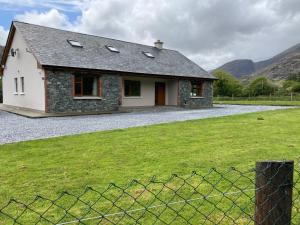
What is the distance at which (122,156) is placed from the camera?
697cm

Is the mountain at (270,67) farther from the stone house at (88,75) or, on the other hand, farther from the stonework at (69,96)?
the stonework at (69,96)

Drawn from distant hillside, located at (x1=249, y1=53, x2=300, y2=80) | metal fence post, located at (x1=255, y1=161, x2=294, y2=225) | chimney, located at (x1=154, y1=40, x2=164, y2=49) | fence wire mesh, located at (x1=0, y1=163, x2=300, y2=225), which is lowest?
fence wire mesh, located at (x1=0, y1=163, x2=300, y2=225)

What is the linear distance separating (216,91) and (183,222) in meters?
41.1

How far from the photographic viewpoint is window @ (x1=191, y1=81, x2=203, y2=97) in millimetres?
26178

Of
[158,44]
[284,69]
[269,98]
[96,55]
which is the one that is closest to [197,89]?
[158,44]

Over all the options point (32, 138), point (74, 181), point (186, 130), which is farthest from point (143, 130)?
point (74, 181)

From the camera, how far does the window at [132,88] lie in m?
22.7

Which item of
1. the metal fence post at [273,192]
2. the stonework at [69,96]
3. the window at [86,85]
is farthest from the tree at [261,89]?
the metal fence post at [273,192]

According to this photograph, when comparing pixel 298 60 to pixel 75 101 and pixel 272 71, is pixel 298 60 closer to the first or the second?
pixel 272 71

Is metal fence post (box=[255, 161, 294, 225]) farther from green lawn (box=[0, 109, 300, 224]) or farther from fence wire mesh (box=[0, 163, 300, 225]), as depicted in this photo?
green lawn (box=[0, 109, 300, 224])

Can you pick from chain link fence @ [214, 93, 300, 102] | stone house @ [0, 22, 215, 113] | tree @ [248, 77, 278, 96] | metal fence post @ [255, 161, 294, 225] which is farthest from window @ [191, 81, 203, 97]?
Result: metal fence post @ [255, 161, 294, 225]

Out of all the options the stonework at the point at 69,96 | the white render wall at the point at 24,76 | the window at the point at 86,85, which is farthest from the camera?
the window at the point at 86,85

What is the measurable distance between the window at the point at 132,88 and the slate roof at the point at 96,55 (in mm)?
1379

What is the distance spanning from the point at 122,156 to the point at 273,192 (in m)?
4.99
